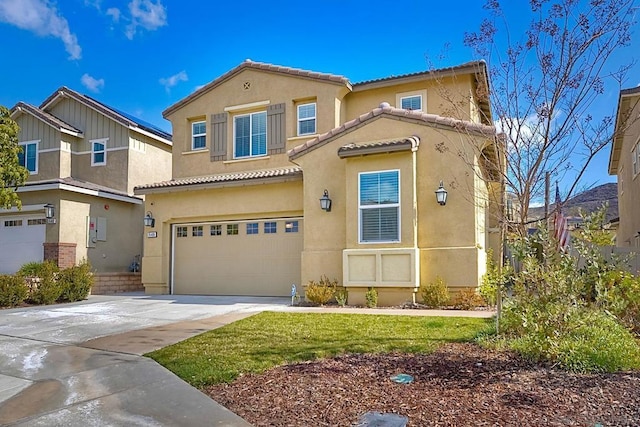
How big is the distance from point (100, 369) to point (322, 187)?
7978mm

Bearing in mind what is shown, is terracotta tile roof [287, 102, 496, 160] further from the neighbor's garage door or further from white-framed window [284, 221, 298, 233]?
the neighbor's garage door

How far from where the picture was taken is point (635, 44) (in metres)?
Answer: 7.14

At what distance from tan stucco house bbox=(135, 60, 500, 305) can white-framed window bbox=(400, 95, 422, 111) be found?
0.11 feet

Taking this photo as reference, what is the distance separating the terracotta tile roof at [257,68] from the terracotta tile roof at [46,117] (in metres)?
5.08

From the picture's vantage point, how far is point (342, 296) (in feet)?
39.3

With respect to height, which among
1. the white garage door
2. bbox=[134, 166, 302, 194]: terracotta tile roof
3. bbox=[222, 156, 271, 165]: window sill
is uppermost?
bbox=[222, 156, 271, 165]: window sill

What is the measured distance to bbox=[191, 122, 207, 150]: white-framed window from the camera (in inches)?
699

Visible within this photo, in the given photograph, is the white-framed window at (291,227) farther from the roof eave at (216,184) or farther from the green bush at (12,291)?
the green bush at (12,291)

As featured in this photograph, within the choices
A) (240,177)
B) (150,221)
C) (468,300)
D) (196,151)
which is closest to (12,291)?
(150,221)

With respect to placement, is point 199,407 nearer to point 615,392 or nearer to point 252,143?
point 615,392

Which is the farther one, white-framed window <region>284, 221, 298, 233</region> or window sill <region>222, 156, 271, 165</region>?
window sill <region>222, 156, 271, 165</region>

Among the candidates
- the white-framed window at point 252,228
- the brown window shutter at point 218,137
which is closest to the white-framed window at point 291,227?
the white-framed window at point 252,228

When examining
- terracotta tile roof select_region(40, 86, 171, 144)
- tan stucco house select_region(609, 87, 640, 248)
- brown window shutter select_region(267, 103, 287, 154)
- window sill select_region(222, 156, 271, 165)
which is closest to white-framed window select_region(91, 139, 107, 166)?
terracotta tile roof select_region(40, 86, 171, 144)

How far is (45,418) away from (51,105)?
20.8 meters
